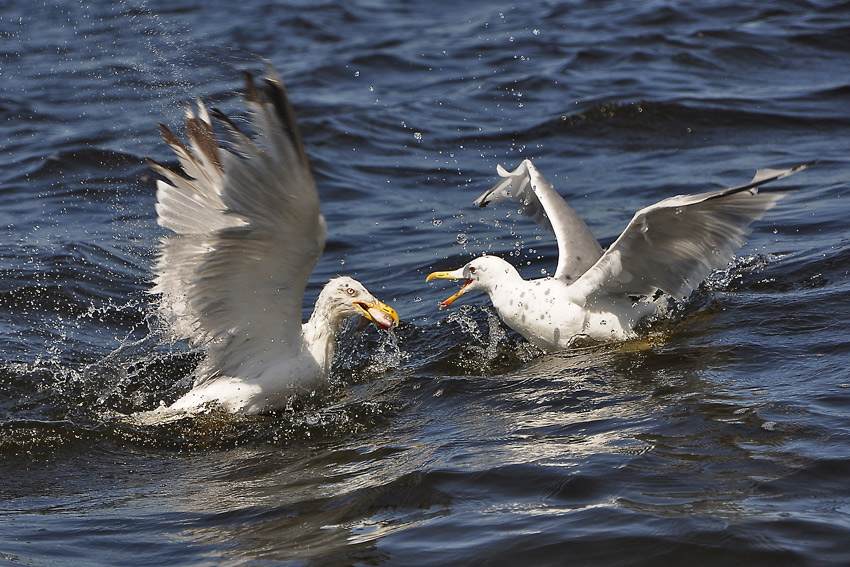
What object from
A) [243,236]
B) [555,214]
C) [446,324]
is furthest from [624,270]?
[243,236]

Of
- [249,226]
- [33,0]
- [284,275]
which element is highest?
[33,0]

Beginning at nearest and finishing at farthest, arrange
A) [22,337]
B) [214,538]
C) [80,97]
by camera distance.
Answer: [214,538], [22,337], [80,97]

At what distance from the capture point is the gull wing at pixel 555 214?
7191 mm

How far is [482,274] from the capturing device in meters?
7.05

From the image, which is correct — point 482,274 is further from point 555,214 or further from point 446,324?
point 555,214

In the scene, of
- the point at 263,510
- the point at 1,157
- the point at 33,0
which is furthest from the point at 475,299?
the point at 33,0

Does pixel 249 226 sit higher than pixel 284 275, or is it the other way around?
pixel 249 226

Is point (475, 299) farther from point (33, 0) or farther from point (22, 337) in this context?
point (33, 0)

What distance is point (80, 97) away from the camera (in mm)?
13320

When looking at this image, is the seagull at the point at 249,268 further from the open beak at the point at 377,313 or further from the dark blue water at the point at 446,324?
the dark blue water at the point at 446,324

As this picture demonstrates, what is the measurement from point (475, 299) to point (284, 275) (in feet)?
9.27

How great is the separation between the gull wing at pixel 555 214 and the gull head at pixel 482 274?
0.38 m

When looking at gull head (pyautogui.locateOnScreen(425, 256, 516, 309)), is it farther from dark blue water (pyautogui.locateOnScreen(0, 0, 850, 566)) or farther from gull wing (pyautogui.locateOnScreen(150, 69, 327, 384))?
gull wing (pyautogui.locateOnScreen(150, 69, 327, 384))

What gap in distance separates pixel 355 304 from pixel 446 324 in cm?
144
